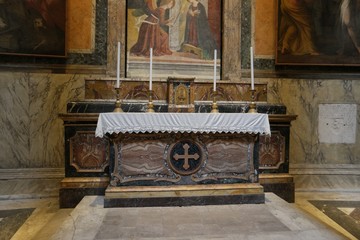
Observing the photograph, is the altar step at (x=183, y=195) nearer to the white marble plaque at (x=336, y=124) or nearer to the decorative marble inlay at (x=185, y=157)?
the decorative marble inlay at (x=185, y=157)

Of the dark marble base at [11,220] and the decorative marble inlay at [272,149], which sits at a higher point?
the decorative marble inlay at [272,149]

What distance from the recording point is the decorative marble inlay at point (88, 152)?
14.8 ft

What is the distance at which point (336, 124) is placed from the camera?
5.90m

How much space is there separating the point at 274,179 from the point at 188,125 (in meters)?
1.98

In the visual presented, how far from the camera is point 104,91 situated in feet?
15.8

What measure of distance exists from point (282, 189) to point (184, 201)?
6.13ft

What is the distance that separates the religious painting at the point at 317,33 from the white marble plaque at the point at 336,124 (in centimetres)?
88

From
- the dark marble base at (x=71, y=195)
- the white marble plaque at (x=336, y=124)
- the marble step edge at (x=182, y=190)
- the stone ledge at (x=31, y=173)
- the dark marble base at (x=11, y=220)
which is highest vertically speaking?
the white marble plaque at (x=336, y=124)

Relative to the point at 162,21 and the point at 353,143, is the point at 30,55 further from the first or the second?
the point at 353,143

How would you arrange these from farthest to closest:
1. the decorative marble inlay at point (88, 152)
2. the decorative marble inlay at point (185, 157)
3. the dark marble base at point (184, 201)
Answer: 1. the decorative marble inlay at point (88, 152)
2. the decorative marble inlay at point (185, 157)
3. the dark marble base at point (184, 201)

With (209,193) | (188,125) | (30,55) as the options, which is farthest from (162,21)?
(209,193)

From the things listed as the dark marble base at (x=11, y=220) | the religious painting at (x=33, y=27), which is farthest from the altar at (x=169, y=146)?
the religious painting at (x=33, y=27)

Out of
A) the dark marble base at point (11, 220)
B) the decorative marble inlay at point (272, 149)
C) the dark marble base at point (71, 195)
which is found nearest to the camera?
the dark marble base at point (11, 220)

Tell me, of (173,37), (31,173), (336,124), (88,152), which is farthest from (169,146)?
(336,124)
